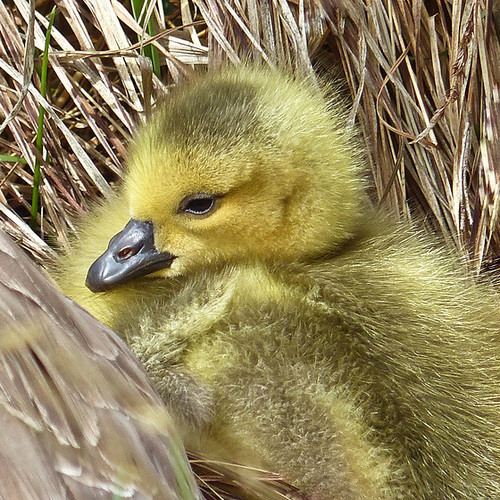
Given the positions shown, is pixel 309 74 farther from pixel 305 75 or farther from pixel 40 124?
pixel 40 124

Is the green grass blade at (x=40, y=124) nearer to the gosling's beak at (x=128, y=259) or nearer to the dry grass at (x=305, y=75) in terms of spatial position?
the dry grass at (x=305, y=75)

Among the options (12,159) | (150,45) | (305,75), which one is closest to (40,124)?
(12,159)

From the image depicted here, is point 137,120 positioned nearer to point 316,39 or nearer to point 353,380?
point 316,39

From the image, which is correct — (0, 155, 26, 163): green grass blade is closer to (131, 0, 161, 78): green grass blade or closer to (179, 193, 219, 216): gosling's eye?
(131, 0, 161, 78): green grass blade

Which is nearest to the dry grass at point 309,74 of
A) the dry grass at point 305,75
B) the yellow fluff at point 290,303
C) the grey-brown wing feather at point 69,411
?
the dry grass at point 305,75

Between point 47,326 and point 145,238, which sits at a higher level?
point 47,326

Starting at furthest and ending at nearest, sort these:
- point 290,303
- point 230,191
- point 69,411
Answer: point 230,191 < point 290,303 < point 69,411

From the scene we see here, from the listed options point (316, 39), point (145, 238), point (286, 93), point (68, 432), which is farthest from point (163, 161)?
point (68, 432)
